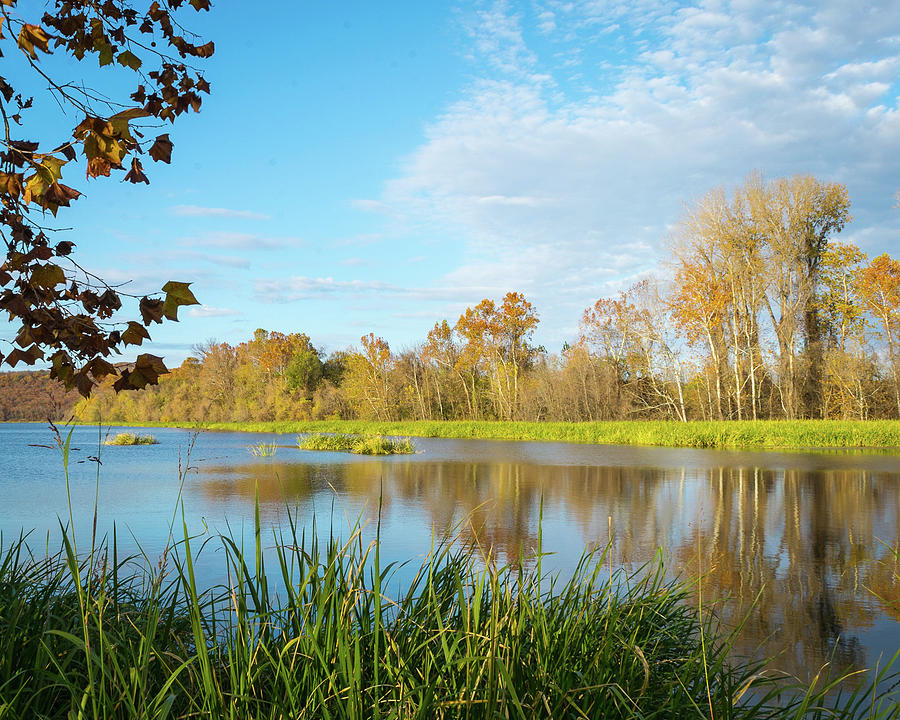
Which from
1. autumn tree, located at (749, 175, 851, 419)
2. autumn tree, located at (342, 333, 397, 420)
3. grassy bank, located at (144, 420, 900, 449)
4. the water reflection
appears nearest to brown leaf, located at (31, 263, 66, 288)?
the water reflection

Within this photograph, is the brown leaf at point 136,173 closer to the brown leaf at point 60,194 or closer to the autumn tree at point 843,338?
the brown leaf at point 60,194

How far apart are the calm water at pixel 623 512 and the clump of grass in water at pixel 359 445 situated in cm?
318

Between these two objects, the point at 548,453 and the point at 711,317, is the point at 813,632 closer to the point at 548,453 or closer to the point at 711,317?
the point at 548,453

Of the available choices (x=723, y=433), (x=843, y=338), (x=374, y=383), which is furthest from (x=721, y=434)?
(x=374, y=383)

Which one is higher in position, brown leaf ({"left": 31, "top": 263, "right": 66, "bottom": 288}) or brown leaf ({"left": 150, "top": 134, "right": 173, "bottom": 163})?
brown leaf ({"left": 150, "top": 134, "right": 173, "bottom": 163})

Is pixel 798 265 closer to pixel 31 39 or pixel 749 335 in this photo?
pixel 749 335

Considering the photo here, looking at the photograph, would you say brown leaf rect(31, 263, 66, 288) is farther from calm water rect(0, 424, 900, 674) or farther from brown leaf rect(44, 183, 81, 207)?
calm water rect(0, 424, 900, 674)

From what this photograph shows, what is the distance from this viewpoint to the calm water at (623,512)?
18.2 feet

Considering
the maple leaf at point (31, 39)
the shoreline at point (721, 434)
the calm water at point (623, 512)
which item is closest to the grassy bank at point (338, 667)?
the calm water at point (623, 512)

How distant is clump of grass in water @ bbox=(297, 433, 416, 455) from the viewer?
950 inches

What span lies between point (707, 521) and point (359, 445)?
16241 millimetres

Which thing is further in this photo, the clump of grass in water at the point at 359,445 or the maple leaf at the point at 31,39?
the clump of grass in water at the point at 359,445

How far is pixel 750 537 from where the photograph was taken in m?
8.77

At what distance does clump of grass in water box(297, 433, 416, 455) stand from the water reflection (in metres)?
5.53
